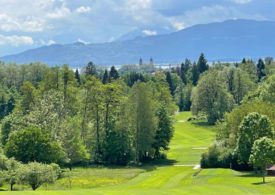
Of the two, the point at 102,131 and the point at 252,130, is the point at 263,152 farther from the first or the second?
the point at 102,131

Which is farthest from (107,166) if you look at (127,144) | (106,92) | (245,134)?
(245,134)

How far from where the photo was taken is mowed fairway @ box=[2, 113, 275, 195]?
49.5 meters

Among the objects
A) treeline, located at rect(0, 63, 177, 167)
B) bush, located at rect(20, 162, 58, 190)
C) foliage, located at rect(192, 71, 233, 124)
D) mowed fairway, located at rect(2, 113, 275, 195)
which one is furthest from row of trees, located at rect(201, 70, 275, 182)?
foliage, located at rect(192, 71, 233, 124)

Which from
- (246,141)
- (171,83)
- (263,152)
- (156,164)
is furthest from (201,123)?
(263,152)

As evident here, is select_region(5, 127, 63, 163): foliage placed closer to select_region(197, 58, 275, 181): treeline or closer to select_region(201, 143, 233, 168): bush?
select_region(201, 143, 233, 168): bush

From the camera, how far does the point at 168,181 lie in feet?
212

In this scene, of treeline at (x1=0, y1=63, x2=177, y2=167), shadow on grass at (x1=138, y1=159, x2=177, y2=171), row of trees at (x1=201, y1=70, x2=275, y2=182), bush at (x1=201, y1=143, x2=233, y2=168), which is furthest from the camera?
shadow on grass at (x1=138, y1=159, x2=177, y2=171)

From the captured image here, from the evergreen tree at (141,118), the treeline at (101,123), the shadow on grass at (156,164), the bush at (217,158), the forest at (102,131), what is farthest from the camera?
the evergreen tree at (141,118)

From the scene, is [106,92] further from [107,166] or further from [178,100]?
[178,100]

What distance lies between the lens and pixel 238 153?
229 feet

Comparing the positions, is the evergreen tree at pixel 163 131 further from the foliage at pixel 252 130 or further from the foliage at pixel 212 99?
the foliage at pixel 212 99

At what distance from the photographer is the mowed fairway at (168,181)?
49500 mm

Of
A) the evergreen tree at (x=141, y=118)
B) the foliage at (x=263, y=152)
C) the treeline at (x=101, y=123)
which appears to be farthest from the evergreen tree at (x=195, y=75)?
the foliage at (x=263, y=152)

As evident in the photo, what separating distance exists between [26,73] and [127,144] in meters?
86.0
